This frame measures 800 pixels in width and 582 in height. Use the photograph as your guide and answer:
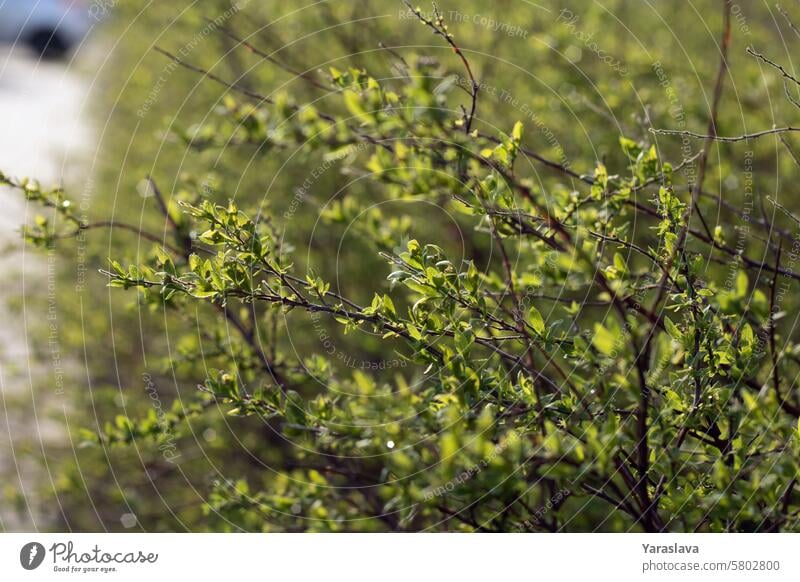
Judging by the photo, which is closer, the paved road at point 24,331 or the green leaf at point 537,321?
the green leaf at point 537,321

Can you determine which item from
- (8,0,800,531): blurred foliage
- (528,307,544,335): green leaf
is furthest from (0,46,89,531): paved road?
(528,307,544,335): green leaf

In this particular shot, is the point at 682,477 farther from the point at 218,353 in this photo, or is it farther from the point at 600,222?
the point at 218,353

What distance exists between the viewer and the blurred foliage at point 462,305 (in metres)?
1.47

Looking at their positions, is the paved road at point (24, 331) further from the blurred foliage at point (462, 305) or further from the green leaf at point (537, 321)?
the green leaf at point (537, 321)

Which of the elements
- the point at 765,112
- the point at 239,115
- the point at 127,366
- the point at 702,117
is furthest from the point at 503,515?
the point at 127,366

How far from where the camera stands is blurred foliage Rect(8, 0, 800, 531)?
1.47 m

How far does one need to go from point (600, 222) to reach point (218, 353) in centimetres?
121

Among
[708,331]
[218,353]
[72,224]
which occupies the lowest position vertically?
[708,331]

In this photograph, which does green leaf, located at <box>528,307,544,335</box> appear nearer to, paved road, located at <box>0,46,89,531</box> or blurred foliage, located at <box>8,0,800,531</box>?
blurred foliage, located at <box>8,0,800,531</box>

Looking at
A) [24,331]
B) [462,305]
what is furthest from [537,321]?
[24,331]

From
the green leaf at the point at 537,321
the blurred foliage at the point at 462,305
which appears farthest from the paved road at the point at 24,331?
the green leaf at the point at 537,321

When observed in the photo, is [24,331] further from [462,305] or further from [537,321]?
[537,321]

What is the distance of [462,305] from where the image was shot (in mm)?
1486

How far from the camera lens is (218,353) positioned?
220 cm
